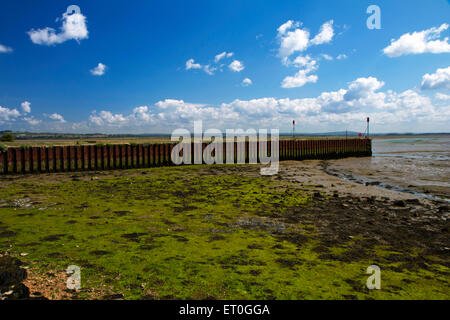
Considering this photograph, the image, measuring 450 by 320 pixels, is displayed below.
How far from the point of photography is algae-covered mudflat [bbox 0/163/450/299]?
350 cm

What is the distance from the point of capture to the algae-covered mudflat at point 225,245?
138 inches

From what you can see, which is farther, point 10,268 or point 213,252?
point 213,252

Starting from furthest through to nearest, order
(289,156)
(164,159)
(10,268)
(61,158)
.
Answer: (289,156), (164,159), (61,158), (10,268)

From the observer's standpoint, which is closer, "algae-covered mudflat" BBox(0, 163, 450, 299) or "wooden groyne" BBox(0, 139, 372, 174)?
"algae-covered mudflat" BBox(0, 163, 450, 299)

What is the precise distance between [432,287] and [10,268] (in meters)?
5.50

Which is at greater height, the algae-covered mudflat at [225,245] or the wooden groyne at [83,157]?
the wooden groyne at [83,157]

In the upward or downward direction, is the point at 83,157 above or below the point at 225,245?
above

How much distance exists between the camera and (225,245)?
5.05m

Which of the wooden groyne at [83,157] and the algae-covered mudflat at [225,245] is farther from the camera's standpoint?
the wooden groyne at [83,157]

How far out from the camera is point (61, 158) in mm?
16109

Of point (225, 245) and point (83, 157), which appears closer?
point (225, 245)

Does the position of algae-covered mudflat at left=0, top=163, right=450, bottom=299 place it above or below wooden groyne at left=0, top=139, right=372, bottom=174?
below
